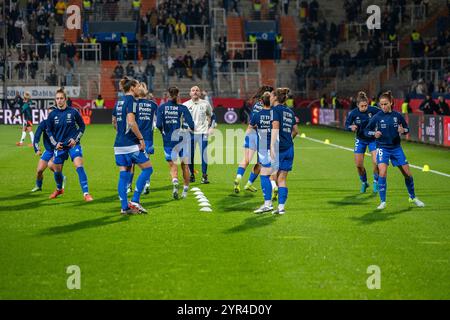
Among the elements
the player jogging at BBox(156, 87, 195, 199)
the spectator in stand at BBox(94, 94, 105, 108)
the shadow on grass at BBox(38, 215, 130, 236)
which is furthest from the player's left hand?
the spectator in stand at BBox(94, 94, 105, 108)

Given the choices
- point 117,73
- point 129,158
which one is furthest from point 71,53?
point 129,158

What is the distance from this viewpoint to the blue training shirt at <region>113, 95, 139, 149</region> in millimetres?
15581

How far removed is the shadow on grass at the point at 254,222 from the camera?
1434 cm

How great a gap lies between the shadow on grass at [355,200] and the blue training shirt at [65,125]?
5066mm

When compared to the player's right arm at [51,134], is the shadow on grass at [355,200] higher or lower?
lower

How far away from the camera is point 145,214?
52.9 feet

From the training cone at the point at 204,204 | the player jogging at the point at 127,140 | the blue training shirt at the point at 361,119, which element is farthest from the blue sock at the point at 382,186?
the player jogging at the point at 127,140

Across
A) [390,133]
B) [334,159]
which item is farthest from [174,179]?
[334,159]

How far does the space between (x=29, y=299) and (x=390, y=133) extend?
9.24 m

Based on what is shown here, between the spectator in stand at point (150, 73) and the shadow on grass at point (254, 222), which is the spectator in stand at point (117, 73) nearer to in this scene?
the spectator in stand at point (150, 73)

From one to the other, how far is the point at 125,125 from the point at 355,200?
5.16 meters

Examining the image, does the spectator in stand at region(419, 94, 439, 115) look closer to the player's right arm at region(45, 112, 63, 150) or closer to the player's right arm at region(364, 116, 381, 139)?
the player's right arm at region(364, 116, 381, 139)

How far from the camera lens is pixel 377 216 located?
1589 cm

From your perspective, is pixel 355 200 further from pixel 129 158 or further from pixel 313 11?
pixel 313 11
